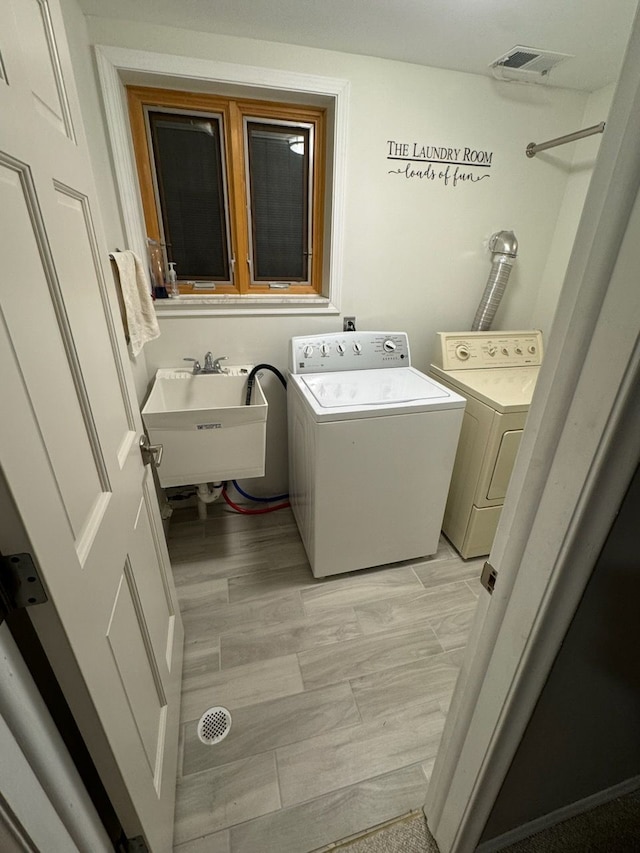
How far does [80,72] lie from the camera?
130cm

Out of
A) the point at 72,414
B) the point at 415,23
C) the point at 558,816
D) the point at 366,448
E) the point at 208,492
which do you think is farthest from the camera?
the point at 208,492

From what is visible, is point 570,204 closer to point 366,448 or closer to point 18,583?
point 366,448

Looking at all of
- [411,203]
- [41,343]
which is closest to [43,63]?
[41,343]

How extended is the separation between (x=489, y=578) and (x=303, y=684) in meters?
1.07

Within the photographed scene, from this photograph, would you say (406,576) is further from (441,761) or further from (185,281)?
(185,281)

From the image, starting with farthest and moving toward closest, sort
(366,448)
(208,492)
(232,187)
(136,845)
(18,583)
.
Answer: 1. (208,492)
2. (232,187)
3. (366,448)
4. (136,845)
5. (18,583)

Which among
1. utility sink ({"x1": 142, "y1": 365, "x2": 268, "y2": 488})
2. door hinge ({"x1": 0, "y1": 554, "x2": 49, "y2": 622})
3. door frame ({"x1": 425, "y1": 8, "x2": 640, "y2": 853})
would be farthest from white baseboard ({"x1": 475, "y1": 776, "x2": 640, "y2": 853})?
utility sink ({"x1": 142, "y1": 365, "x2": 268, "y2": 488})

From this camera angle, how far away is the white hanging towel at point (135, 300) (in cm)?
141

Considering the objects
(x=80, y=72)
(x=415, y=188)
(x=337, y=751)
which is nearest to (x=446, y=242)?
(x=415, y=188)

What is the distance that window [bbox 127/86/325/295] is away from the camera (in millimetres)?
1718

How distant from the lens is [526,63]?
1658 mm

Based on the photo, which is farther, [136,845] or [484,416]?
[484,416]

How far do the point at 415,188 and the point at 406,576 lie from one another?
2.01 metres

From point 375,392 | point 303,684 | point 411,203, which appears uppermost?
point 411,203
